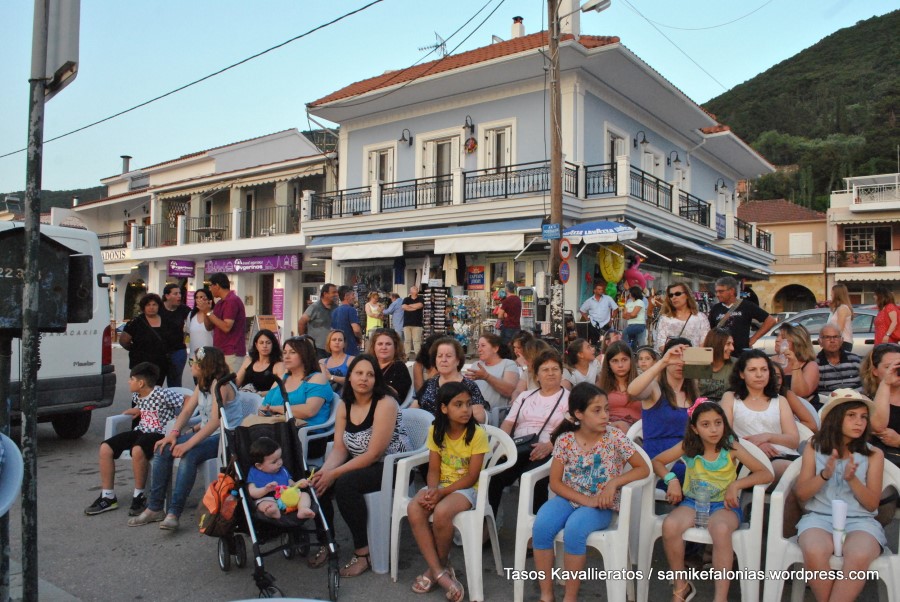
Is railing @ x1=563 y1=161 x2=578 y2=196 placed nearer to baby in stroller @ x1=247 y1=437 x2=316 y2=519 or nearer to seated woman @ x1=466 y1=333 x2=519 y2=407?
seated woman @ x1=466 y1=333 x2=519 y2=407

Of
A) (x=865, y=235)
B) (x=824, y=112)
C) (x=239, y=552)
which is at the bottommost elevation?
(x=239, y=552)

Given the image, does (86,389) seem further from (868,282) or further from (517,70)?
(868,282)

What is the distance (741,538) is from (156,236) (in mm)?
27022

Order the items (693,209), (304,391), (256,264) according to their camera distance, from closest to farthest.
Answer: (304,391) < (693,209) < (256,264)

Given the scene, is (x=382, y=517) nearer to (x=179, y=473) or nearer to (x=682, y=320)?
(x=179, y=473)

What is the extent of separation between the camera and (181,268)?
24891 millimetres

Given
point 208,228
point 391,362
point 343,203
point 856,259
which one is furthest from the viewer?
point 856,259

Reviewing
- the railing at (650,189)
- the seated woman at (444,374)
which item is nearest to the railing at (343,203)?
the railing at (650,189)

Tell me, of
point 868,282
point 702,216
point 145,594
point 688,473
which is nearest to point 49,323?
point 145,594

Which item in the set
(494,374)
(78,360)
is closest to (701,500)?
(494,374)

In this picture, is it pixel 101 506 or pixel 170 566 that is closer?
pixel 170 566

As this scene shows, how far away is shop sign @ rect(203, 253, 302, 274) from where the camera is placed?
21344 mm

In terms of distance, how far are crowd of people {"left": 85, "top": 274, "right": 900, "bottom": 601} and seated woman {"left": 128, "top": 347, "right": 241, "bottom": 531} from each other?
0.03 ft

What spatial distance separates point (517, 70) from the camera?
15266 mm
